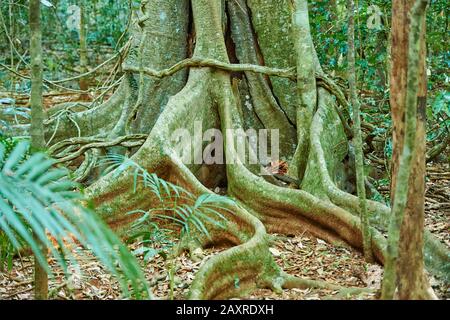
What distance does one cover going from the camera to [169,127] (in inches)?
186

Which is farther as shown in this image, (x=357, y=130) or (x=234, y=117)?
(x=234, y=117)

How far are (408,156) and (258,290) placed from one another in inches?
60.7

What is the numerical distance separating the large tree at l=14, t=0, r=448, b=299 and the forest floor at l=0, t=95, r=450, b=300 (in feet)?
0.54

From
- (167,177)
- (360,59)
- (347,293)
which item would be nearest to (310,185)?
(167,177)

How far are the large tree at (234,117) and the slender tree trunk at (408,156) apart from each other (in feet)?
3.24

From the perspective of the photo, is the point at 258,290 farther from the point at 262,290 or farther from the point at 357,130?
the point at 357,130

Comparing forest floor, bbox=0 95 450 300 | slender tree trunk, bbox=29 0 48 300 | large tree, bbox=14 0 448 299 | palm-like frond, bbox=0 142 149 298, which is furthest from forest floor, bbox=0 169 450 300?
palm-like frond, bbox=0 142 149 298

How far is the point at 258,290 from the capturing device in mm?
3611

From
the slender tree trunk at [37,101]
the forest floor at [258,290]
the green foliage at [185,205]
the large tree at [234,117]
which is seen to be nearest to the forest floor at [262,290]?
the forest floor at [258,290]

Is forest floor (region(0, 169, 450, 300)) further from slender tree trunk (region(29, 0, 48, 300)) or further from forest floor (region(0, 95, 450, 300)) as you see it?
slender tree trunk (region(29, 0, 48, 300))

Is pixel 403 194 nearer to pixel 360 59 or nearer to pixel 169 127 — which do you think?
pixel 169 127

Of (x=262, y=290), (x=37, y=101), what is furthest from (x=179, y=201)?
(x=37, y=101)

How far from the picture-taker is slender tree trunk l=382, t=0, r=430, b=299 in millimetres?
2471

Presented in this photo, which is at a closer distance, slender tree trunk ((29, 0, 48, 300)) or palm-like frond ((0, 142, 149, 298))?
Result: palm-like frond ((0, 142, 149, 298))
